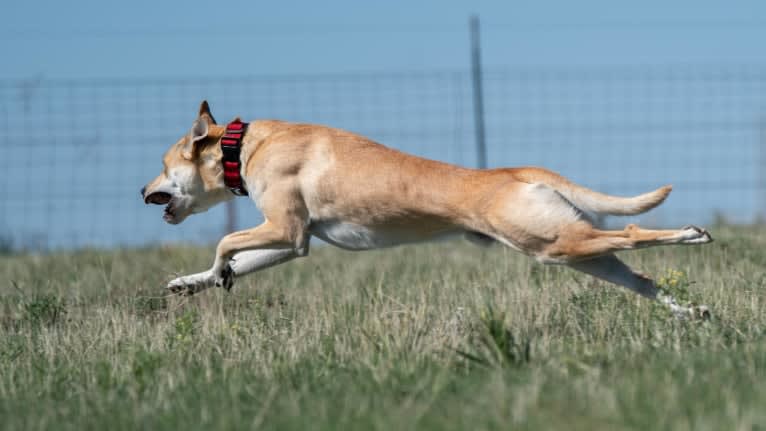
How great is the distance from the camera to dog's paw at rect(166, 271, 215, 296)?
600 centimetres

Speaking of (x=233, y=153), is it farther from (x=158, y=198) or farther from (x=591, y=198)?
(x=591, y=198)

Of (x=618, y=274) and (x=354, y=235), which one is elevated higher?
(x=354, y=235)

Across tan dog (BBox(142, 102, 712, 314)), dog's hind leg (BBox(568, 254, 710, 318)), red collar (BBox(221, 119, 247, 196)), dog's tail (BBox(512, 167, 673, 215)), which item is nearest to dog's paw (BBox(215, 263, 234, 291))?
tan dog (BBox(142, 102, 712, 314))

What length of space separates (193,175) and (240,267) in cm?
63

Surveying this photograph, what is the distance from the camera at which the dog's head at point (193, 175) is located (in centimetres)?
617

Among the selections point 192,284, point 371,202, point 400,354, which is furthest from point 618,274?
point 192,284

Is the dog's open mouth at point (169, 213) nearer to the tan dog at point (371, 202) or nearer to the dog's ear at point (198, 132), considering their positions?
the tan dog at point (371, 202)

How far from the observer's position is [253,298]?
6.56m

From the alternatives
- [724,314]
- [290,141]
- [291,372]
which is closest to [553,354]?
[291,372]

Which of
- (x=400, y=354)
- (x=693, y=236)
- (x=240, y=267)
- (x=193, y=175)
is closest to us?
(x=400, y=354)

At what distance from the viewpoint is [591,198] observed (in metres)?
5.18

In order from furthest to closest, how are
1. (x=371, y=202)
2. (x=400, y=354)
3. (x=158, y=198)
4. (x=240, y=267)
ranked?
(x=158, y=198), (x=240, y=267), (x=371, y=202), (x=400, y=354)

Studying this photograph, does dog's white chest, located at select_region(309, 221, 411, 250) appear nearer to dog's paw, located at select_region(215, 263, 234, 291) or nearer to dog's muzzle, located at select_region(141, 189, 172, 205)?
dog's paw, located at select_region(215, 263, 234, 291)

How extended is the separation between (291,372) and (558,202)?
1.70 metres
